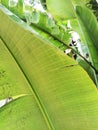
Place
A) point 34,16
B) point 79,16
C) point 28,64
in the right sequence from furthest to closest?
→ point 79,16 → point 34,16 → point 28,64

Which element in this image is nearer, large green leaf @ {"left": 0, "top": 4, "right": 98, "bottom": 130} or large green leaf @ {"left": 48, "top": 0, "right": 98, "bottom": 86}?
large green leaf @ {"left": 0, "top": 4, "right": 98, "bottom": 130}

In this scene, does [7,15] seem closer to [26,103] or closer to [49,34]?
[26,103]

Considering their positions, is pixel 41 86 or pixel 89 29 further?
pixel 89 29

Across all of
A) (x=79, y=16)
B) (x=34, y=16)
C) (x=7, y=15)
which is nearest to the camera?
(x=7, y=15)

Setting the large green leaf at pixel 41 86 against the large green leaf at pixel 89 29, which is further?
the large green leaf at pixel 89 29

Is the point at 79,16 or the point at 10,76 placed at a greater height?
the point at 10,76

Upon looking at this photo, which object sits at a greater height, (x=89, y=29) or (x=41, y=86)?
(x=41, y=86)

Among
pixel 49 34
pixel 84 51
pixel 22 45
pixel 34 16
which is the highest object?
pixel 22 45

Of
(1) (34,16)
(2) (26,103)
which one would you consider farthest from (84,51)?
(2) (26,103)
